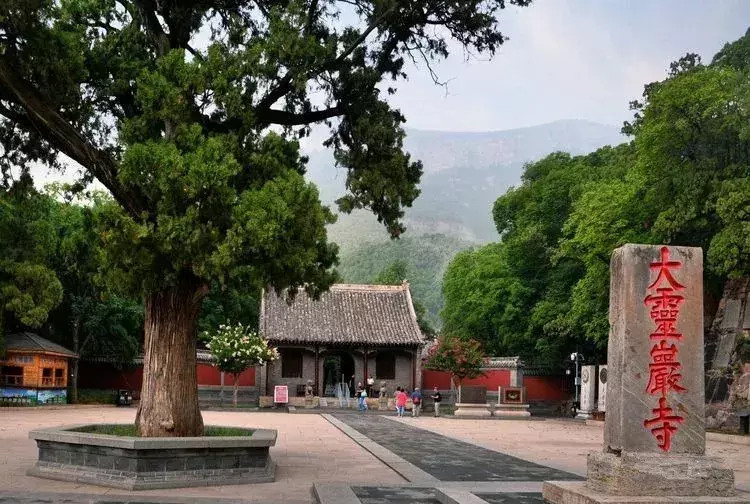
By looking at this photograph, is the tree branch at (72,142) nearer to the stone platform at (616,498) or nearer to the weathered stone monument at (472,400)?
the stone platform at (616,498)

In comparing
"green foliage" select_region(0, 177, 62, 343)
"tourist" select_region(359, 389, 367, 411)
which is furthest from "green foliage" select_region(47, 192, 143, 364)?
"tourist" select_region(359, 389, 367, 411)

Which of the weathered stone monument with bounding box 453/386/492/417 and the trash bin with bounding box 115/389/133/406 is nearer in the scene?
the trash bin with bounding box 115/389/133/406

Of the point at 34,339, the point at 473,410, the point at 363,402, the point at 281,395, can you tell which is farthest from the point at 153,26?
the point at 363,402

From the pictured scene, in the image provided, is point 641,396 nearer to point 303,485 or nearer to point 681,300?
point 681,300

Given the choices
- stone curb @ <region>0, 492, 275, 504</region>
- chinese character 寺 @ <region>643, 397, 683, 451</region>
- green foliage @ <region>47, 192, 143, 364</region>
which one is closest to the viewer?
chinese character 寺 @ <region>643, 397, 683, 451</region>

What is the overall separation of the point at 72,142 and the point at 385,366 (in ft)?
90.7

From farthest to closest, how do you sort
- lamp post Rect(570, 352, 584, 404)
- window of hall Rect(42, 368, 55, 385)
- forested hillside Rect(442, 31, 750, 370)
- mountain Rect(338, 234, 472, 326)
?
1. mountain Rect(338, 234, 472, 326)
2. lamp post Rect(570, 352, 584, 404)
3. window of hall Rect(42, 368, 55, 385)
4. forested hillside Rect(442, 31, 750, 370)

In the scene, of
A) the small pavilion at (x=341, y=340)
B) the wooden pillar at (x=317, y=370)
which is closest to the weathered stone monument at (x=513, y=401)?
the small pavilion at (x=341, y=340)

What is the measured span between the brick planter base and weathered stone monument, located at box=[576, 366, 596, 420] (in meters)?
19.5

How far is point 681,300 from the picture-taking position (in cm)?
635

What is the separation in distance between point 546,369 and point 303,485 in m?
26.5

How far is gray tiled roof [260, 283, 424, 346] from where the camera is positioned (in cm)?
3438

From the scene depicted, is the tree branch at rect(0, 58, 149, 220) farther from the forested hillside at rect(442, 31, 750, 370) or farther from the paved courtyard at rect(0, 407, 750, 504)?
the forested hillside at rect(442, 31, 750, 370)

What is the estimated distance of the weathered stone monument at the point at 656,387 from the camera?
602cm
